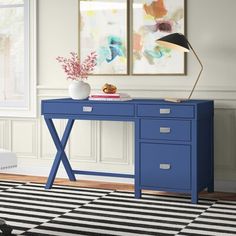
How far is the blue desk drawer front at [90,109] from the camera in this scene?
504cm

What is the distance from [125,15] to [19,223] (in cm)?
226

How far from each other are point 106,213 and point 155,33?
1781 mm

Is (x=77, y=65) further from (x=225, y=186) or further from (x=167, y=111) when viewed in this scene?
(x=225, y=186)

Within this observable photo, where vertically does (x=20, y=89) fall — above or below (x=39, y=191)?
above

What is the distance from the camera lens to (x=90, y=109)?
5160 mm

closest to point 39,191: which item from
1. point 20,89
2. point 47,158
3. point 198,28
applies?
point 47,158

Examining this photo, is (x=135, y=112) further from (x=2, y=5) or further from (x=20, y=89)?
(x=2, y=5)

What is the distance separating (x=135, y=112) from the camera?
499 centimetres

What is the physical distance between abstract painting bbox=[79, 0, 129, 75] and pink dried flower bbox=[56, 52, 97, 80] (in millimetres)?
57

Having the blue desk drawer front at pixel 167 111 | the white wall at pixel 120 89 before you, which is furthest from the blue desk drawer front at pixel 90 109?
the white wall at pixel 120 89

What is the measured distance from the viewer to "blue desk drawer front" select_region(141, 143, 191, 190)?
483cm

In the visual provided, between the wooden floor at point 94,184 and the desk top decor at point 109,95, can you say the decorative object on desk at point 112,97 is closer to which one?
the desk top decor at point 109,95

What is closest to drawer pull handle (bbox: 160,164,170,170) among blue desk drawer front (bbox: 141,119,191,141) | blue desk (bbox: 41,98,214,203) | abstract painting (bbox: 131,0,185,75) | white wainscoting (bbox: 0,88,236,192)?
blue desk (bbox: 41,98,214,203)

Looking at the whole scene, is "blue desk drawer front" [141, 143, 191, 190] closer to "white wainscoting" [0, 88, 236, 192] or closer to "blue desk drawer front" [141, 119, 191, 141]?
"blue desk drawer front" [141, 119, 191, 141]
